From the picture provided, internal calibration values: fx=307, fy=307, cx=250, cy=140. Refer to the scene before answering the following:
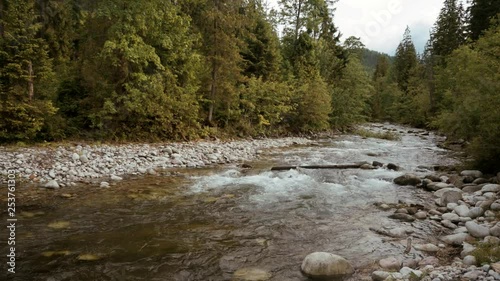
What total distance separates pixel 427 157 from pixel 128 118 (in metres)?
14.6

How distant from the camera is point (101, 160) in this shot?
1053 cm

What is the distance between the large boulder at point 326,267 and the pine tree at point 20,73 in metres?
10.6

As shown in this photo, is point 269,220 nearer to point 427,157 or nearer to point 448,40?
point 427,157

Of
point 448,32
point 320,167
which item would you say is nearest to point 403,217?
point 320,167

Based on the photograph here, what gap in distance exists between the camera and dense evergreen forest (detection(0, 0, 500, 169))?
1071 cm

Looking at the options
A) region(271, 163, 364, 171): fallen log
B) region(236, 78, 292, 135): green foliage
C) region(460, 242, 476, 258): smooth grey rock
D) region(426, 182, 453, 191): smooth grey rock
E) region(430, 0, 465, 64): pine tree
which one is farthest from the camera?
region(430, 0, 465, 64): pine tree

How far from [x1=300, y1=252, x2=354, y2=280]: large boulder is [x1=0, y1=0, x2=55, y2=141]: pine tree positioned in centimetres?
1065

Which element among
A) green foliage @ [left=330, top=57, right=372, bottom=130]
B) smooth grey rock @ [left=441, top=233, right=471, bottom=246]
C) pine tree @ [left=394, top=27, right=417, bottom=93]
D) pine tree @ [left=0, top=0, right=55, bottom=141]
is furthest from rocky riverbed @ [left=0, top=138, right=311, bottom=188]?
pine tree @ [left=394, top=27, right=417, bottom=93]

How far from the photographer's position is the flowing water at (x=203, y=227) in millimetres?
4547

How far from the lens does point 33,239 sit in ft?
17.1

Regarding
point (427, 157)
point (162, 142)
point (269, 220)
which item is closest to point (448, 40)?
point (427, 157)

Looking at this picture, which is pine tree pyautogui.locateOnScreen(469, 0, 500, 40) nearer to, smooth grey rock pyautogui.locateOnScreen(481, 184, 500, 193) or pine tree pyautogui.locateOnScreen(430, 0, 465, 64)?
pine tree pyautogui.locateOnScreen(430, 0, 465, 64)

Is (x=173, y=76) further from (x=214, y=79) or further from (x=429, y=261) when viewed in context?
(x=429, y=261)

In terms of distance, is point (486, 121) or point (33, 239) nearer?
point (33, 239)
